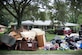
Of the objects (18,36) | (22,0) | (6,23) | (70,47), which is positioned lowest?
(6,23)

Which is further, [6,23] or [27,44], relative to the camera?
[6,23]

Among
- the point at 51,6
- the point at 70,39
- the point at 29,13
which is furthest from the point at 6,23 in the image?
the point at 70,39

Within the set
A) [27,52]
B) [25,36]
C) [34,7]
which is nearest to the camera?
[27,52]

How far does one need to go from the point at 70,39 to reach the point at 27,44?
427 centimetres

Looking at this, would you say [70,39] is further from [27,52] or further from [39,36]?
[27,52]

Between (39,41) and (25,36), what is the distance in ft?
4.34

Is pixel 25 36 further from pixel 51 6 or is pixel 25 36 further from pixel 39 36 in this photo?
pixel 51 6

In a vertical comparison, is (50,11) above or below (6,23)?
above

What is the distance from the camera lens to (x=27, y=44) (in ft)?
42.9

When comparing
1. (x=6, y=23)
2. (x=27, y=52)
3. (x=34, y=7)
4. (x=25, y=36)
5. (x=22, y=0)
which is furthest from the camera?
(x=6, y=23)

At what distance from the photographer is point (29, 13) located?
31.8 metres

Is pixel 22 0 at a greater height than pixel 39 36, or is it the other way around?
pixel 22 0

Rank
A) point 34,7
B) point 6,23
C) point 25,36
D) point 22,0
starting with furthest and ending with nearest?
point 6,23, point 34,7, point 22,0, point 25,36

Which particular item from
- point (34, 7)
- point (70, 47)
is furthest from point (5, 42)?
point (34, 7)
